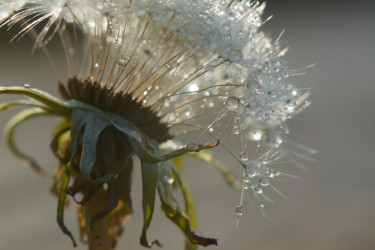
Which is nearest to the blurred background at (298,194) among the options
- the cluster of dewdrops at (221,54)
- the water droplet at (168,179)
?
the cluster of dewdrops at (221,54)

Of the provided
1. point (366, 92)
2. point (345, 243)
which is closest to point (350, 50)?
point (366, 92)

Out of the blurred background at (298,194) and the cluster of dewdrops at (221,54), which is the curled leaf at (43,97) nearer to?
the cluster of dewdrops at (221,54)

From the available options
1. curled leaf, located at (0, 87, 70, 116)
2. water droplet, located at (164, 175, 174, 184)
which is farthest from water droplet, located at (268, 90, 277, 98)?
curled leaf, located at (0, 87, 70, 116)

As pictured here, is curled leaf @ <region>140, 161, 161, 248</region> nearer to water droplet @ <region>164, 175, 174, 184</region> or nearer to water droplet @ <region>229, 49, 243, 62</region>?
Result: water droplet @ <region>164, 175, 174, 184</region>

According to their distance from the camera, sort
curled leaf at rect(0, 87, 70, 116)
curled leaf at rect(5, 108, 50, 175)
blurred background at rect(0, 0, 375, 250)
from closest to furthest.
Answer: curled leaf at rect(0, 87, 70, 116) < curled leaf at rect(5, 108, 50, 175) < blurred background at rect(0, 0, 375, 250)

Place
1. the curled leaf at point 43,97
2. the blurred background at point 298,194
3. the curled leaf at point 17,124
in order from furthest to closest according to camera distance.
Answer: the blurred background at point 298,194, the curled leaf at point 17,124, the curled leaf at point 43,97

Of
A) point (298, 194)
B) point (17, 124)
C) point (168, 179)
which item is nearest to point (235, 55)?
→ point (168, 179)

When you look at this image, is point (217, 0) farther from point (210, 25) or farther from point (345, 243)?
point (345, 243)

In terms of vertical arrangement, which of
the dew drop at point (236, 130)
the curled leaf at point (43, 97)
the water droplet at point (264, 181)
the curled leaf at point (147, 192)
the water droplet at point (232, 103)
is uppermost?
the water droplet at point (232, 103)
